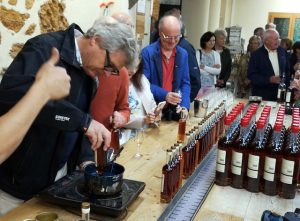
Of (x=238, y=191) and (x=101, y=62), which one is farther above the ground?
(x=101, y=62)

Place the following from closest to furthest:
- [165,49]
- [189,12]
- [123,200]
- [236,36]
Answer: [123,200], [165,49], [189,12], [236,36]

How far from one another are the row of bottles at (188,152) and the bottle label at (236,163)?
21cm

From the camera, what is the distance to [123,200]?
1464 mm

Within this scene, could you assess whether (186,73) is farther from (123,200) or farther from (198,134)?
(123,200)

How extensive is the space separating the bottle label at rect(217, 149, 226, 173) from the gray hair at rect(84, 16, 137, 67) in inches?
24.2

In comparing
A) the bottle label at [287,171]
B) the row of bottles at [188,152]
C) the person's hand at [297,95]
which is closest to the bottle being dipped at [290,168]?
the bottle label at [287,171]

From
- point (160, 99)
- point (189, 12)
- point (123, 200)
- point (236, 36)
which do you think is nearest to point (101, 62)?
point (123, 200)

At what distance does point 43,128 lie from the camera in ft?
5.46

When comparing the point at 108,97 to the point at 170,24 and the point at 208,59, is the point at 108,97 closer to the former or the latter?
the point at 170,24

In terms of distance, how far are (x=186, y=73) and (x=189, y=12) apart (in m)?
5.54

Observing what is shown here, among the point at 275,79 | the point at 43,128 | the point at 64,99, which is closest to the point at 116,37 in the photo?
the point at 64,99

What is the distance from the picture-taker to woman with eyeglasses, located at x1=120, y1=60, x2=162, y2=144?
100 inches

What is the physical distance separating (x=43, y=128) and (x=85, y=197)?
15.1 inches

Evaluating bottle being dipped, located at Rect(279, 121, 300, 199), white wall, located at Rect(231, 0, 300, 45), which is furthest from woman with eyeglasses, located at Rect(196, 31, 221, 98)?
white wall, located at Rect(231, 0, 300, 45)
